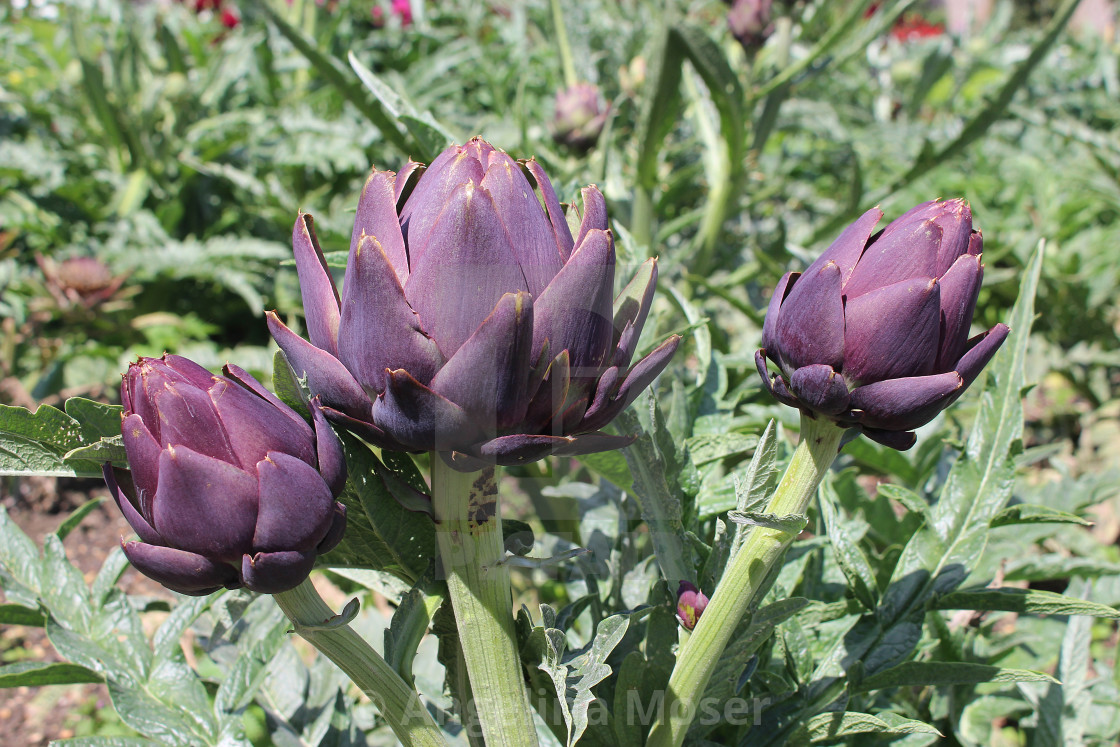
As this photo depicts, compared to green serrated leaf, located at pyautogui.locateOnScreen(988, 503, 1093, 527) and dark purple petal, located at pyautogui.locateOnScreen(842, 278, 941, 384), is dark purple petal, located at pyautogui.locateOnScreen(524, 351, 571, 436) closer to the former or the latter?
dark purple petal, located at pyautogui.locateOnScreen(842, 278, 941, 384)

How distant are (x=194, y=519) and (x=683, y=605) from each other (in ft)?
0.88

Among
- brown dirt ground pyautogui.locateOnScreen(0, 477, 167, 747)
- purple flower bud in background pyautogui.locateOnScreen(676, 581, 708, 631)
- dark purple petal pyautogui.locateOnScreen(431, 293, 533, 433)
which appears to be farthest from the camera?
brown dirt ground pyautogui.locateOnScreen(0, 477, 167, 747)

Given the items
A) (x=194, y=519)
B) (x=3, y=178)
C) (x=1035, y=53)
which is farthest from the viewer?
(x=3, y=178)

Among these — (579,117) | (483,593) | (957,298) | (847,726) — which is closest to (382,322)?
(483,593)

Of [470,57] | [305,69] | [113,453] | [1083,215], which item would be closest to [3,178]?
[305,69]

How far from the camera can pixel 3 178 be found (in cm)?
192

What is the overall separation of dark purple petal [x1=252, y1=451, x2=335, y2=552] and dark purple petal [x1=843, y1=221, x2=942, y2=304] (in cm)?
25

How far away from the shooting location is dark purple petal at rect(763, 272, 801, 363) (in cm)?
40

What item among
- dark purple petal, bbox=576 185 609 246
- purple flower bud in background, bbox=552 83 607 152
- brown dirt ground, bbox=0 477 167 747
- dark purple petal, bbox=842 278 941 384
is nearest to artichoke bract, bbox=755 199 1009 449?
dark purple petal, bbox=842 278 941 384

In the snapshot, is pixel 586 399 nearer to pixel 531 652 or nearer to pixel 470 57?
pixel 531 652

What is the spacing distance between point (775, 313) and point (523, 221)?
0.48 ft

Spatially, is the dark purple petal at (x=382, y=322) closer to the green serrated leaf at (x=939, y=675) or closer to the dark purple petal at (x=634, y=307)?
the dark purple petal at (x=634, y=307)

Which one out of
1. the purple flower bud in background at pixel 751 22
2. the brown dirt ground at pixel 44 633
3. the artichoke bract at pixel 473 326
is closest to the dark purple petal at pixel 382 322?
the artichoke bract at pixel 473 326

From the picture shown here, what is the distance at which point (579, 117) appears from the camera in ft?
4.44
